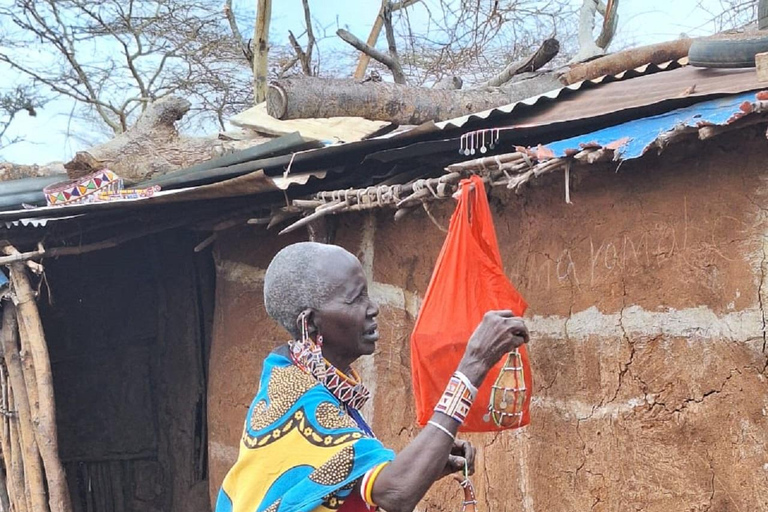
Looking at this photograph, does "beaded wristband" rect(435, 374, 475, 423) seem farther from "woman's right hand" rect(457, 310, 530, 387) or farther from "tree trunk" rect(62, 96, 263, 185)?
"tree trunk" rect(62, 96, 263, 185)

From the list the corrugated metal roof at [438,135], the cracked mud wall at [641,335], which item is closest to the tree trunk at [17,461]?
the corrugated metal roof at [438,135]

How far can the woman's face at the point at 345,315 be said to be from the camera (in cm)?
219

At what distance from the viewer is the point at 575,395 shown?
326 cm

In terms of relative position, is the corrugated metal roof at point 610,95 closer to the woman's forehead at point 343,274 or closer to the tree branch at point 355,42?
the woman's forehead at point 343,274

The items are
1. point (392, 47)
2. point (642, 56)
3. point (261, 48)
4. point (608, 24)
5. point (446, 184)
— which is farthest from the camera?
point (261, 48)

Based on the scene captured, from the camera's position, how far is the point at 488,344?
2.10m

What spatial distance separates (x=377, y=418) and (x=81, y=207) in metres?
1.98

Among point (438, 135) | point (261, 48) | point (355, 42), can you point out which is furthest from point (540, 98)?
point (261, 48)

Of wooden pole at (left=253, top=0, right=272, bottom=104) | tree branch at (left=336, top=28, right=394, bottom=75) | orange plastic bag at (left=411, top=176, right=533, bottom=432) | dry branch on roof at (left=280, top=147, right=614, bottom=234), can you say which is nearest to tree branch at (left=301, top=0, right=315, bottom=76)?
wooden pole at (left=253, top=0, right=272, bottom=104)

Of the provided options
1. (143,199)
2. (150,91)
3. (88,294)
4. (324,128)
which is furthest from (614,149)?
(150,91)

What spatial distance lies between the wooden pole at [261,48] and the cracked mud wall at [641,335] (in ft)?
21.1

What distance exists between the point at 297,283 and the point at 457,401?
1.62ft

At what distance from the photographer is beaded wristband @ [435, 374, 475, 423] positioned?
2.02 meters

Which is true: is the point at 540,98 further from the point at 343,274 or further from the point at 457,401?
the point at 457,401
